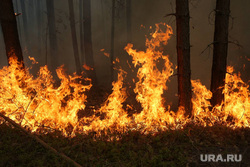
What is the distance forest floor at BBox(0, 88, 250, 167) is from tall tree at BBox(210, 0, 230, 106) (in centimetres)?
148

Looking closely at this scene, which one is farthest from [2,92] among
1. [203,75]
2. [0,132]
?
[203,75]

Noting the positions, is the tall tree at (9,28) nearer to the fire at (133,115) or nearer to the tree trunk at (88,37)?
the fire at (133,115)

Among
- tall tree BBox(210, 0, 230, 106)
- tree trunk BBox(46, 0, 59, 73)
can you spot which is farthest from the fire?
tree trunk BBox(46, 0, 59, 73)

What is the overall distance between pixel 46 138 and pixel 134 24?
24683 millimetres

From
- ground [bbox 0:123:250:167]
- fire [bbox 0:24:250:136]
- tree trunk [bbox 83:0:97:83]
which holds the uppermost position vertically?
tree trunk [bbox 83:0:97:83]

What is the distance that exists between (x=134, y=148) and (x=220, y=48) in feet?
15.0

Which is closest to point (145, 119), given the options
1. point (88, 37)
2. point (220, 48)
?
point (220, 48)

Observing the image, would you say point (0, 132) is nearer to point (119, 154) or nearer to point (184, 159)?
point (119, 154)

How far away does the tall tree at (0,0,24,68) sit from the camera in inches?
293

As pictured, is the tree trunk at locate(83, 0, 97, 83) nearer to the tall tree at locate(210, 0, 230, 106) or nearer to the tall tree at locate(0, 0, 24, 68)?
the tall tree at locate(0, 0, 24, 68)

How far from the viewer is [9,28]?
7543mm

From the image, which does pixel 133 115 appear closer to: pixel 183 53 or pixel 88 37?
pixel 183 53

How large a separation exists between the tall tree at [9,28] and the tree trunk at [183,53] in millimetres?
6444

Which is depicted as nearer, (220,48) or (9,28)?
(220,48)
